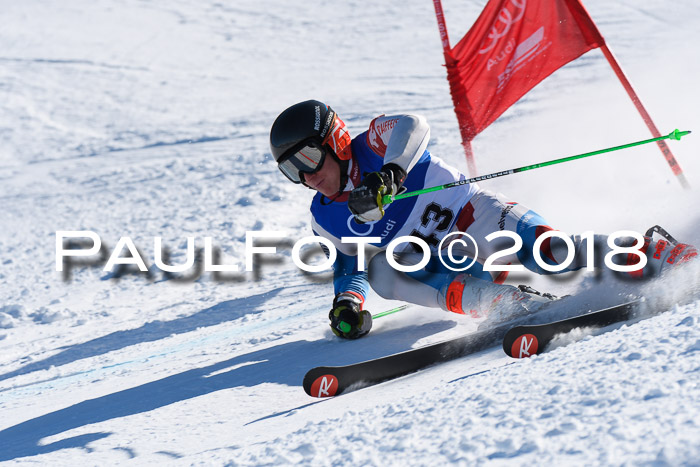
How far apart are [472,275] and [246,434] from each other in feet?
4.51

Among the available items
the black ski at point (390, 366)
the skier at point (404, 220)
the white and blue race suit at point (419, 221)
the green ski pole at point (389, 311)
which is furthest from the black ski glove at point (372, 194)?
the green ski pole at point (389, 311)

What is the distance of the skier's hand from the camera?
339 centimetres

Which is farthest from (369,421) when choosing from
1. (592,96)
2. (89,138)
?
(89,138)

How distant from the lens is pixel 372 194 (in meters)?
2.82

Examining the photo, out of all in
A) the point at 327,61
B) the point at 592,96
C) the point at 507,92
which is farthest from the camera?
the point at 327,61

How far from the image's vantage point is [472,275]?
329cm

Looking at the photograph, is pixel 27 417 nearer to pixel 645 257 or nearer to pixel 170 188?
pixel 645 257

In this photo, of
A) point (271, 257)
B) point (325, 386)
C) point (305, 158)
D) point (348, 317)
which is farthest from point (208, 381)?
point (271, 257)

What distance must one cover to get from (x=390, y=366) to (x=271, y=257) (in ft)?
11.1

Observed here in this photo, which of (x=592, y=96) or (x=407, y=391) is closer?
(x=407, y=391)

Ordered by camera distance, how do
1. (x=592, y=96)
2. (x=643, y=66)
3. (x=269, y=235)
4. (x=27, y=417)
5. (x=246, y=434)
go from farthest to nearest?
1. (x=643, y=66)
2. (x=592, y=96)
3. (x=269, y=235)
4. (x=27, y=417)
5. (x=246, y=434)

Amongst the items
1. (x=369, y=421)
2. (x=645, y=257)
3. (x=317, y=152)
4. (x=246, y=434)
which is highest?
(x=317, y=152)

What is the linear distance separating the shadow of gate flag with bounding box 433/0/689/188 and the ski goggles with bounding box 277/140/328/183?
2.60m

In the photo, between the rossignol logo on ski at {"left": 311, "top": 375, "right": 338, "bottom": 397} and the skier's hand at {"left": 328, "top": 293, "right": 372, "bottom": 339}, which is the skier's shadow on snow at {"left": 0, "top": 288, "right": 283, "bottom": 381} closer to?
the skier's hand at {"left": 328, "top": 293, "right": 372, "bottom": 339}
